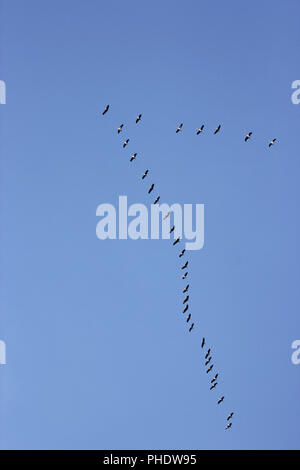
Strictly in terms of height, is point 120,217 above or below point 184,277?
above

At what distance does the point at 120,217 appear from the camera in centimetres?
1889
